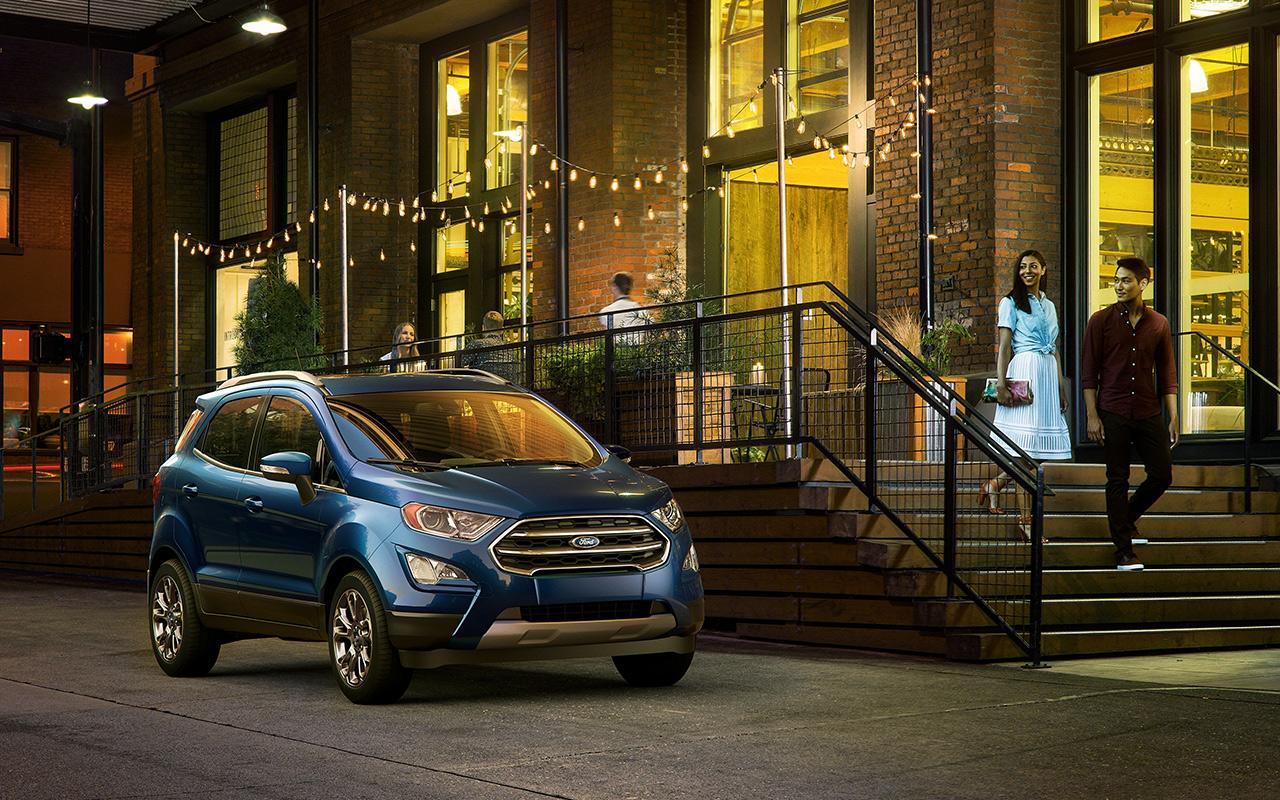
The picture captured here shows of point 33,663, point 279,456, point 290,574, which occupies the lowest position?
point 33,663

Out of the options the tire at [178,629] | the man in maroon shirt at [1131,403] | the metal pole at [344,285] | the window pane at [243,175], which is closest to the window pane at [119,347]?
the window pane at [243,175]

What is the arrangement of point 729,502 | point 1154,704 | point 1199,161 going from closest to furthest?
1. point 1154,704
2. point 729,502
3. point 1199,161

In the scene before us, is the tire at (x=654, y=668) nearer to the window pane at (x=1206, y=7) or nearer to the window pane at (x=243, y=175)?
the window pane at (x=1206, y=7)

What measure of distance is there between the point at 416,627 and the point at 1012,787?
3.23 m

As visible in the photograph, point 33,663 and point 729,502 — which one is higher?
point 729,502

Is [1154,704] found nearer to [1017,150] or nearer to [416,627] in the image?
[416,627]

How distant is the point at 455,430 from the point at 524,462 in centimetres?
47

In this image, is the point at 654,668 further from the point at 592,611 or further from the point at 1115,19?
the point at 1115,19

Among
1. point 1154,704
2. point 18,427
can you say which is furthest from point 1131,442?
point 18,427

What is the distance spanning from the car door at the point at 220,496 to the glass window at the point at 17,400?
1263 inches

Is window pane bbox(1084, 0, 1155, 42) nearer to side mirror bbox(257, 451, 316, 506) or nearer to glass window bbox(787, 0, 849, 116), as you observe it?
glass window bbox(787, 0, 849, 116)

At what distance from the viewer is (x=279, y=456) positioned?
9305mm

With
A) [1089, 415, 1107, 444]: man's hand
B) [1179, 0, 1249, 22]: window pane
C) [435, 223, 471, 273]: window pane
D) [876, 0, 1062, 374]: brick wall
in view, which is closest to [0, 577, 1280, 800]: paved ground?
[1089, 415, 1107, 444]: man's hand

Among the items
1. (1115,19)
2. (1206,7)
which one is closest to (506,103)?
(1115,19)
